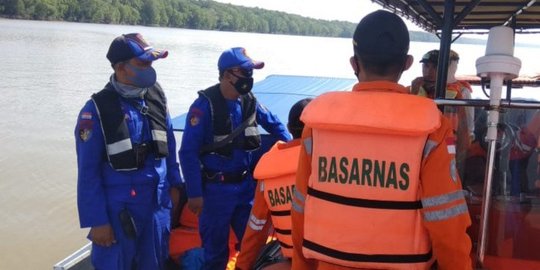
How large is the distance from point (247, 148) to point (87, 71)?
18.1m

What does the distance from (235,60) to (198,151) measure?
0.54 meters

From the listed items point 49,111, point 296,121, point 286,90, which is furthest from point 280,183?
point 49,111

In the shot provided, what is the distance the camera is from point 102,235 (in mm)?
2426

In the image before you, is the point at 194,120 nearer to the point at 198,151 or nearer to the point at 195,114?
the point at 195,114

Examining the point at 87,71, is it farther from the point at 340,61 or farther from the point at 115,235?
the point at 115,235

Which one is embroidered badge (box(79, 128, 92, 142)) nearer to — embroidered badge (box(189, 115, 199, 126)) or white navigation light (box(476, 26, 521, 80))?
embroidered badge (box(189, 115, 199, 126))

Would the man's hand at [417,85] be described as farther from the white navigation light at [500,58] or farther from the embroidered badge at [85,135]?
the embroidered badge at [85,135]

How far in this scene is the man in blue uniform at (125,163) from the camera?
2410mm

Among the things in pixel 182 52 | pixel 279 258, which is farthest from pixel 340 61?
pixel 279 258

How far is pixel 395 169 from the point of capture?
1.33 metres

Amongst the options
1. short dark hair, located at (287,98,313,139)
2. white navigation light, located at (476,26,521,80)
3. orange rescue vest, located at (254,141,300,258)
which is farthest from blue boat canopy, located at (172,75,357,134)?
white navigation light, located at (476,26,521,80)

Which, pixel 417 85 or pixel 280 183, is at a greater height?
pixel 417 85

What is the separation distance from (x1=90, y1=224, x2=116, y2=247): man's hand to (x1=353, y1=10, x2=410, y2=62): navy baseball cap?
154cm

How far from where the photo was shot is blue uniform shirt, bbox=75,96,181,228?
2.40 meters
